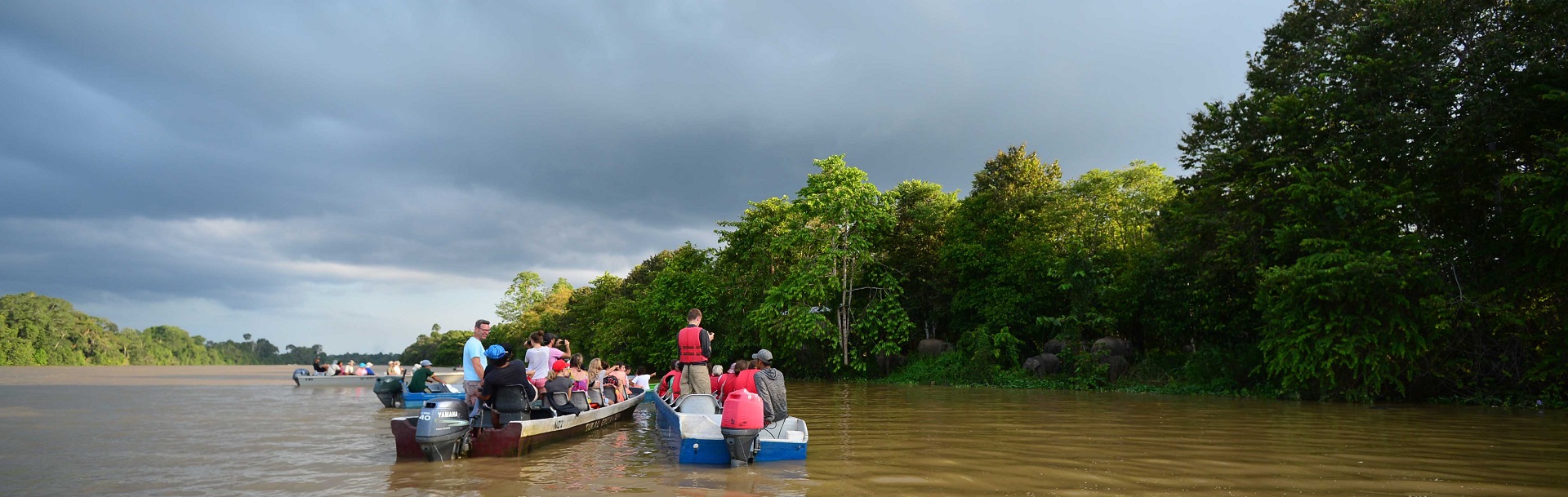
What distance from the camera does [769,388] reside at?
10.1 metres

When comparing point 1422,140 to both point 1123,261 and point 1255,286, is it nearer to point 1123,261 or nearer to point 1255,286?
point 1255,286

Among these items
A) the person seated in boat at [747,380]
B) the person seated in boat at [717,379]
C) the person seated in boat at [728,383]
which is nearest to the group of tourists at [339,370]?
the person seated in boat at [717,379]

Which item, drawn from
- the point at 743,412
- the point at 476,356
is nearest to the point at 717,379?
the point at 476,356

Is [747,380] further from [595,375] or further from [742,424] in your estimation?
[595,375]

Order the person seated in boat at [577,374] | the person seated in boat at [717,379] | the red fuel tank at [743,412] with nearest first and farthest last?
the red fuel tank at [743,412] → the person seated in boat at [717,379] → the person seated in boat at [577,374]

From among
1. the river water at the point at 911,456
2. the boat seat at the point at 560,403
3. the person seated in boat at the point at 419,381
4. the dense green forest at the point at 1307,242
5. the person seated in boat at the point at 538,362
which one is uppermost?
the dense green forest at the point at 1307,242

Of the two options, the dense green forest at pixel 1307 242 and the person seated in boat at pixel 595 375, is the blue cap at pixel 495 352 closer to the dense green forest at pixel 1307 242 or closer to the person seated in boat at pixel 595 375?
the person seated in boat at pixel 595 375

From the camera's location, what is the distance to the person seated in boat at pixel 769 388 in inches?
394

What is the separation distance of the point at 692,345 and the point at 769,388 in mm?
2530

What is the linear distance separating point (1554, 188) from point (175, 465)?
19893 millimetres

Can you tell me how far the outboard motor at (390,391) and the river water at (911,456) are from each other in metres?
2.09

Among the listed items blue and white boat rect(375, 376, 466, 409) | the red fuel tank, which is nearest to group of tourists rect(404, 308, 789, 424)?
the red fuel tank

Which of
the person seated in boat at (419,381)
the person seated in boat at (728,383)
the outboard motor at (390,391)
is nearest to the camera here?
the person seated in boat at (728,383)

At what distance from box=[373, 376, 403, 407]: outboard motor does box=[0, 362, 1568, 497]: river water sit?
6.85ft
